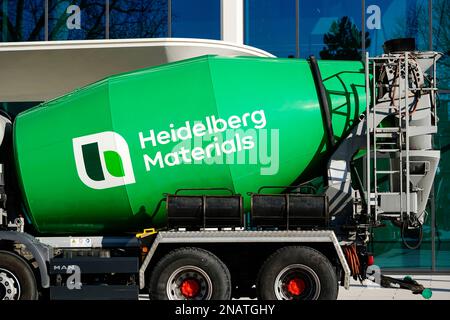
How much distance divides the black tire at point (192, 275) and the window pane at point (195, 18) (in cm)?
859

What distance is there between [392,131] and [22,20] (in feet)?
34.6

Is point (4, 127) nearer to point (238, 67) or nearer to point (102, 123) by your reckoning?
point (102, 123)

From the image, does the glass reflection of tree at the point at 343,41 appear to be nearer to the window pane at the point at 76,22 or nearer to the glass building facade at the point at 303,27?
the glass building facade at the point at 303,27

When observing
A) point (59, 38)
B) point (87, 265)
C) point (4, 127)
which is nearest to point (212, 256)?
point (87, 265)

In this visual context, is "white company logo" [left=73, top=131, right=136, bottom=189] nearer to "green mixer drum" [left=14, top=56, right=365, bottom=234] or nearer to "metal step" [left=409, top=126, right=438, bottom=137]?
"green mixer drum" [left=14, top=56, right=365, bottom=234]

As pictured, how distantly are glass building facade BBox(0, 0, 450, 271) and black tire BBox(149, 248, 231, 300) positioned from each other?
8112 millimetres

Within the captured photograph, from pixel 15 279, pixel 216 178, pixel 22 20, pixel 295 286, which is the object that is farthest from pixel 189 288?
pixel 22 20


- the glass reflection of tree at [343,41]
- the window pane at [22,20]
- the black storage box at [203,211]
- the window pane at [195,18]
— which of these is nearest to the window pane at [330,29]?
the glass reflection of tree at [343,41]

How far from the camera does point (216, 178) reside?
11.1m

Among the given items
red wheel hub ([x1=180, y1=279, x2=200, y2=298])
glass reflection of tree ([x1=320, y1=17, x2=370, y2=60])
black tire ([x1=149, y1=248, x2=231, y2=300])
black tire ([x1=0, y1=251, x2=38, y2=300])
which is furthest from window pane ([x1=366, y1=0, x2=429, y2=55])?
black tire ([x1=0, y1=251, x2=38, y2=300])

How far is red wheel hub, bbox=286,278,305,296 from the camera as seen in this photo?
10.7m

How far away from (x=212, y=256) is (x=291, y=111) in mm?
2224

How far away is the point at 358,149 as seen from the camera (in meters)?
11.1

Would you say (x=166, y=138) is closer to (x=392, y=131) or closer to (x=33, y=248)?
(x=33, y=248)
